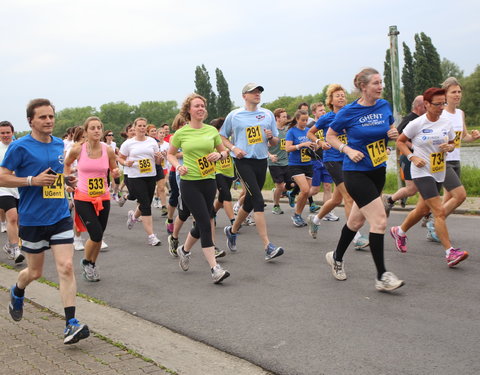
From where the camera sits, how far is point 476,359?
3.88 m

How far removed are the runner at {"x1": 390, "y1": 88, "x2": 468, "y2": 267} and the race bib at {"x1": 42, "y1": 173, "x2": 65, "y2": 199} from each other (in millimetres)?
3738

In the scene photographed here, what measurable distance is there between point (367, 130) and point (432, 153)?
51.8 inches

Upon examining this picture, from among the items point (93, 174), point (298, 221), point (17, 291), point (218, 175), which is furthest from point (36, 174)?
point (298, 221)

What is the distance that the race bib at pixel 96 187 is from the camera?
710 cm

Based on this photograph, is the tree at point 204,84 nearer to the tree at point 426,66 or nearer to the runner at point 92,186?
the tree at point 426,66

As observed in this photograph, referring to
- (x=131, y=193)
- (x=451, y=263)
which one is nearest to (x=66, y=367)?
(x=451, y=263)

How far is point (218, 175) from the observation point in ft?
32.1

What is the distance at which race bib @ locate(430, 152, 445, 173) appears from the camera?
674cm

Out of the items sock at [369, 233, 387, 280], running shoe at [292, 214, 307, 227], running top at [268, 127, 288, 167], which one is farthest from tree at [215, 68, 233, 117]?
sock at [369, 233, 387, 280]

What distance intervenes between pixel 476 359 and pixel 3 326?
378 centimetres

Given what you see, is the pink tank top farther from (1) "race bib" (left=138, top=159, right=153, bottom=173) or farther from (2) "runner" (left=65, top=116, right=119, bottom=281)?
(1) "race bib" (left=138, top=159, right=153, bottom=173)

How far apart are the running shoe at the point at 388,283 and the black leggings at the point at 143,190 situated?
15.0 ft

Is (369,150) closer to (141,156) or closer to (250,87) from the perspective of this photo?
(250,87)

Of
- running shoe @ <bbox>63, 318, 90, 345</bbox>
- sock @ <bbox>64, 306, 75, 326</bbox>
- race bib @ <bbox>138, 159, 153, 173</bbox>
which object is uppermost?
race bib @ <bbox>138, 159, 153, 173</bbox>
